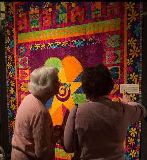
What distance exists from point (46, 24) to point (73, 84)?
32.8 inches

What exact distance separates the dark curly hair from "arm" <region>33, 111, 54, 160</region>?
428 millimetres

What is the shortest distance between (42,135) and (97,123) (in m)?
0.48

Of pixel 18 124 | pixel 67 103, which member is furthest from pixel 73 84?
pixel 18 124

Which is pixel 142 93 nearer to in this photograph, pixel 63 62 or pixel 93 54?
pixel 93 54

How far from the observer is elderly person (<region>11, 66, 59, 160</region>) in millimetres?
2238

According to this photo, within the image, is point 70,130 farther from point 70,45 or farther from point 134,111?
point 70,45

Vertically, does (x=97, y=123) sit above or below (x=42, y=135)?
above

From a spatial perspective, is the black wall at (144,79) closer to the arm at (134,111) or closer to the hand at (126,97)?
the hand at (126,97)

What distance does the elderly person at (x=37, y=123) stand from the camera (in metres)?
2.24

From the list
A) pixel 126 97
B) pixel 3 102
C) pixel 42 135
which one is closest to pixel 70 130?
pixel 42 135

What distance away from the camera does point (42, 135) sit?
2229mm

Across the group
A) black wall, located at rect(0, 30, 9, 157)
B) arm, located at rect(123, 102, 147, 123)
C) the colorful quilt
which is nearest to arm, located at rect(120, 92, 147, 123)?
arm, located at rect(123, 102, 147, 123)

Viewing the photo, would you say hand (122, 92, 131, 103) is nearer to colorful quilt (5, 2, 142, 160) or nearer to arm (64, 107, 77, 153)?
colorful quilt (5, 2, 142, 160)

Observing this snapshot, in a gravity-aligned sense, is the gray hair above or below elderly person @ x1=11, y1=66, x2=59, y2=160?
above
